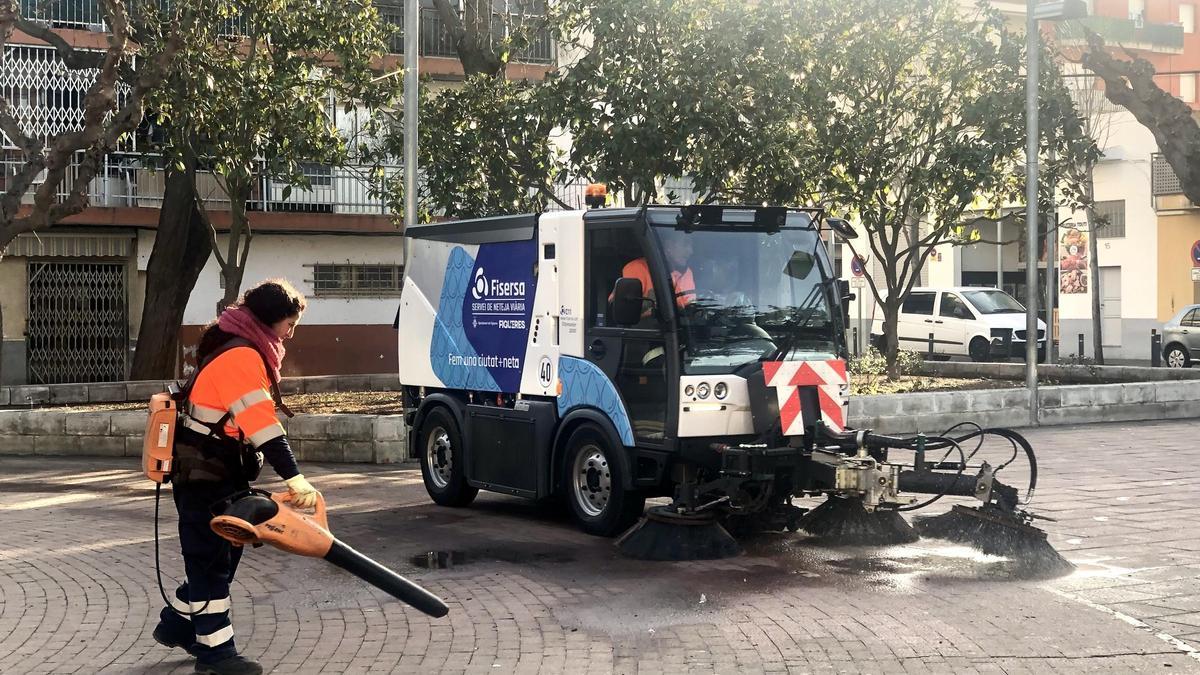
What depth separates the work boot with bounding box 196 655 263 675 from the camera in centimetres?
642

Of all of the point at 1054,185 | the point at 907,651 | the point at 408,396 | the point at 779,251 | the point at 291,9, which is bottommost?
the point at 907,651

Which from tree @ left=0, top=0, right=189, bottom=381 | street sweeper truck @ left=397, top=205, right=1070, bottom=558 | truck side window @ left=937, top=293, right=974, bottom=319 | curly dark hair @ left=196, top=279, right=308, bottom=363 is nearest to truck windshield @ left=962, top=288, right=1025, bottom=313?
truck side window @ left=937, top=293, right=974, bottom=319

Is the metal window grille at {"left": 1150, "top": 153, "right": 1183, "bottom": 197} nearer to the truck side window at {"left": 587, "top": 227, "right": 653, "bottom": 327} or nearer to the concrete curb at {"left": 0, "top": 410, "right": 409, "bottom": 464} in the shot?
the concrete curb at {"left": 0, "top": 410, "right": 409, "bottom": 464}

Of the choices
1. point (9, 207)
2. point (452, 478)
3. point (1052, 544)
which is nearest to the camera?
point (1052, 544)

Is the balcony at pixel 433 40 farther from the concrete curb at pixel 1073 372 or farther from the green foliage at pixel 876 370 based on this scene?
the concrete curb at pixel 1073 372

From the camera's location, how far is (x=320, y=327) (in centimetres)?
2880

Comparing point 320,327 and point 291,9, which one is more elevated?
point 291,9

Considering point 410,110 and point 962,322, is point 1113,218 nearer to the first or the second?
point 962,322

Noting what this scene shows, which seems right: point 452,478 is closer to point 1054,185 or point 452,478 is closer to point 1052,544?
point 1052,544

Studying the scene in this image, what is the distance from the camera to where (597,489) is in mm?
10531

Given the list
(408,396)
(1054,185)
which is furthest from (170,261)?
(1054,185)

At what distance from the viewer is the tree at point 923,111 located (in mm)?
20422

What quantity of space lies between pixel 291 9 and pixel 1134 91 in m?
11.9

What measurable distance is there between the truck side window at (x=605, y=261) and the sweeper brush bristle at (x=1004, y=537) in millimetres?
2655
